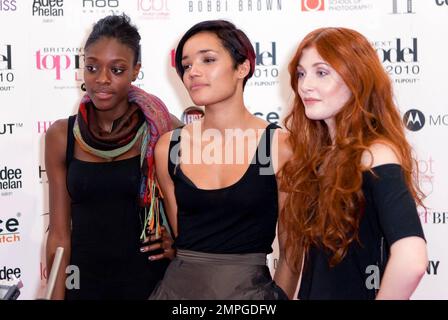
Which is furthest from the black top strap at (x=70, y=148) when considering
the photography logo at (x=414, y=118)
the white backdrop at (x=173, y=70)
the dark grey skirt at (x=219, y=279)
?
the photography logo at (x=414, y=118)

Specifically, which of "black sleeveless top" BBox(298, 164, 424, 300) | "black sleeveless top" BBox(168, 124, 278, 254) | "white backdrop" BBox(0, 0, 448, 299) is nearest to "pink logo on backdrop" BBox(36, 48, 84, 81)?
"white backdrop" BBox(0, 0, 448, 299)

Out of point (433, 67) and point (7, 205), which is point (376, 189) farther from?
point (7, 205)

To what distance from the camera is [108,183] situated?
2.22m

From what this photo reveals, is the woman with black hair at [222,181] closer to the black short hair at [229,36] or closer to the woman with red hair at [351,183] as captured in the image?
the black short hair at [229,36]

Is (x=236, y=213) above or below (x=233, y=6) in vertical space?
below

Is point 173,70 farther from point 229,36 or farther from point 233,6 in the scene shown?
point 229,36

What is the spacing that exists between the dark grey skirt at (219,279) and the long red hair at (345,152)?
180 millimetres

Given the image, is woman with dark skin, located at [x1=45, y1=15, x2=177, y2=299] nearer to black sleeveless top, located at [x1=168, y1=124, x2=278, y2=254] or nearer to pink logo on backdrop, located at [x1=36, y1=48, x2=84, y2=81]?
black sleeveless top, located at [x1=168, y1=124, x2=278, y2=254]

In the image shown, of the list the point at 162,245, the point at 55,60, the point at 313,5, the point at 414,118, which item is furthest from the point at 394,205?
the point at 55,60

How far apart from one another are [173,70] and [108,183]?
134 centimetres

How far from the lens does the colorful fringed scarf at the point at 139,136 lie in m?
2.24
